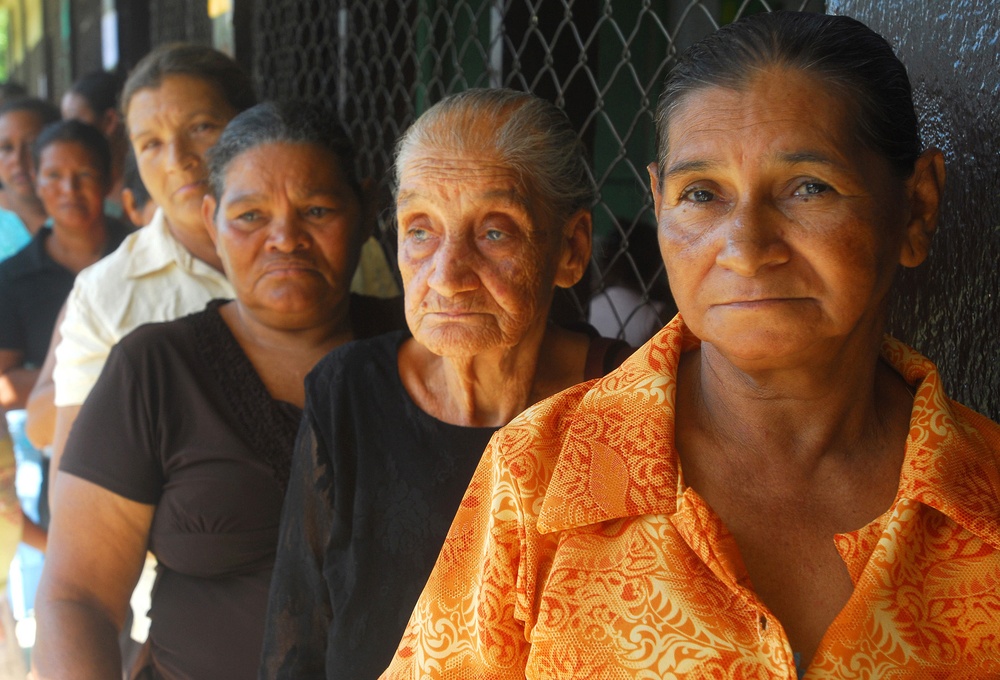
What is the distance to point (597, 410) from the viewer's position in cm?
127

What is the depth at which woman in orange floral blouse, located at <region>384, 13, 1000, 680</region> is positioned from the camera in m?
1.09

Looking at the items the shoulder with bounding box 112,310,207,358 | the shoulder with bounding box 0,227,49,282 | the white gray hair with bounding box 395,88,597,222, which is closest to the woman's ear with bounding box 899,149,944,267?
the white gray hair with bounding box 395,88,597,222

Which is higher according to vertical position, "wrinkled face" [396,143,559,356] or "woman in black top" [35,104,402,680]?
"wrinkled face" [396,143,559,356]

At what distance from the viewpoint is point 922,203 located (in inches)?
48.2

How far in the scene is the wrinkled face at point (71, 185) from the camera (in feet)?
12.5

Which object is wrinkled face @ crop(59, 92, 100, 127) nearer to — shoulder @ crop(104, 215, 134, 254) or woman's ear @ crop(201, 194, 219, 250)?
shoulder @ crop(104, 215, 134, 254)

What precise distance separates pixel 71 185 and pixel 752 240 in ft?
11.2

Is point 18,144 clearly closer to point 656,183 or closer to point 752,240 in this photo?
point 656,183

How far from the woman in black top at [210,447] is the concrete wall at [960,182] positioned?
1192mm

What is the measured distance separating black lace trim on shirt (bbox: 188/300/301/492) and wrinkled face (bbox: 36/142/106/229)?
1.97 meters

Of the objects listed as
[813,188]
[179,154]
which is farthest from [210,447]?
[813,188]

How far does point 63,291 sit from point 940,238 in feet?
10.1

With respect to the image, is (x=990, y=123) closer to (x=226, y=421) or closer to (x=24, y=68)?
(x=226, y=421)

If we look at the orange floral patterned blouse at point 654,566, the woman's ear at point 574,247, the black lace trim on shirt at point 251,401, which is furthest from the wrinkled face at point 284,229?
the orange floral patterned blouse at point 654,566
